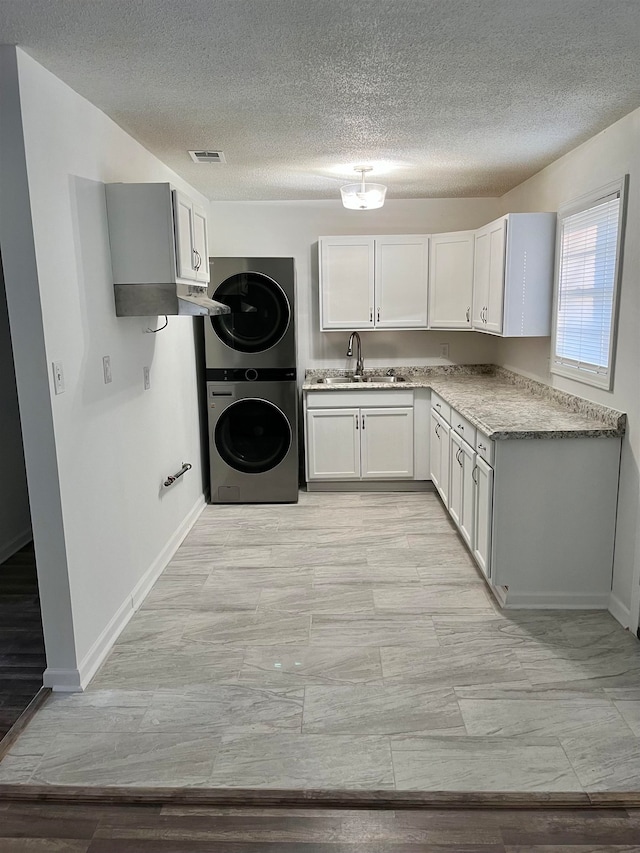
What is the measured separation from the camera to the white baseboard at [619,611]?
2.86 metres

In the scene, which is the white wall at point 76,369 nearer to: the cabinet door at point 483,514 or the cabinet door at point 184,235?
the cabinet door at point 184,235

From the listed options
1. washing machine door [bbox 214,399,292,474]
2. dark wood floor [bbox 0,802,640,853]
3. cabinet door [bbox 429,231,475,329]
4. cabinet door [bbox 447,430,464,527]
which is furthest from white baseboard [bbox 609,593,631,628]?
washing machine door [bbox 214,399,292,474]

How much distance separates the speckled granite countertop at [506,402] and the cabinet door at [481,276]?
52 cm

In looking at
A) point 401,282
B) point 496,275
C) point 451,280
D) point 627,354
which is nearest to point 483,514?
point 627,354

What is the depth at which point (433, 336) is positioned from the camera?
5.30 meters

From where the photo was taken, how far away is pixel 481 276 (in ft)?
14.4

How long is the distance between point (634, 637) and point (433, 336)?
10.1ft

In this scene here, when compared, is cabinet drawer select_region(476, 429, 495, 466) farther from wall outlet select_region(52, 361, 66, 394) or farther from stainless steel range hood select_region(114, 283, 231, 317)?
wall outlet select_region(52, 361, 66, 394)

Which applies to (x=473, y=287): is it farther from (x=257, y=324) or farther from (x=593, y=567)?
(x=593, y=567)

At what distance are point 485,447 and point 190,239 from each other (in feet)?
6.00

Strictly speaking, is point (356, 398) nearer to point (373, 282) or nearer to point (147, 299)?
point (373, 282)

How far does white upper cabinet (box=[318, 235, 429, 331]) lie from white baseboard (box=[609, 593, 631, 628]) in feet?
8.74

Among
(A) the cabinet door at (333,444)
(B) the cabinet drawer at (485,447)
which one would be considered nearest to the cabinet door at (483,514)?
(B) the cabinet drawer at (485,447)

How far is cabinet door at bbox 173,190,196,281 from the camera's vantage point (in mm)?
2838
